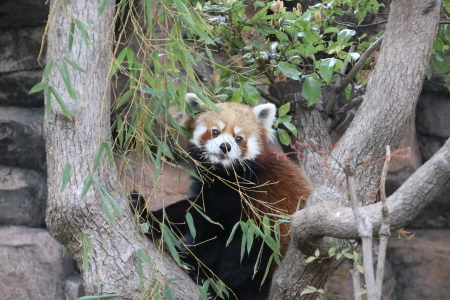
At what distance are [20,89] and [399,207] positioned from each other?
13.6 feet

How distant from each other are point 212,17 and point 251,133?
0.78m

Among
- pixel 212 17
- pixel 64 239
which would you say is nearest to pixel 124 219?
pixel 64 239

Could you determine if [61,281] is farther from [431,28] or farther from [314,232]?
[431,28]

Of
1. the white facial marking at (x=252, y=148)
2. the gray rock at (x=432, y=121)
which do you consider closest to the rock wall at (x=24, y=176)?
the white facial marking at (x=252, y=148)

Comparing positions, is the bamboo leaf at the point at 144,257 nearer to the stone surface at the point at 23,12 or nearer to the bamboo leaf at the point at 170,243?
the bamboo leaf at the point at 170,243

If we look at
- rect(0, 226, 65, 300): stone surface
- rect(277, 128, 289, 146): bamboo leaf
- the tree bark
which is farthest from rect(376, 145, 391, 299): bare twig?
rect(0, 226, 65, 300): stone surface

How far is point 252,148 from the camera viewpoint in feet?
11.1

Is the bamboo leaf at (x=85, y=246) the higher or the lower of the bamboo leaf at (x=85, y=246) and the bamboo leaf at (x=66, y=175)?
the lower

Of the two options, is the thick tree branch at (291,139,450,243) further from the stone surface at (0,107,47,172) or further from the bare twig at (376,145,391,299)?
the stone surface at (0,107,47,172)

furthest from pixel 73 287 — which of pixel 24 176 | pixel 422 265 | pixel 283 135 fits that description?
pixel 422 265

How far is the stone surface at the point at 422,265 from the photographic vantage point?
18.3 ft

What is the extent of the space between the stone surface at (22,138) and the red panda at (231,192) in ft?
7.03

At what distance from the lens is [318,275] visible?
8.37 ft

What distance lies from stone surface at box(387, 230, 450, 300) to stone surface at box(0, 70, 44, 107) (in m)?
3.64
